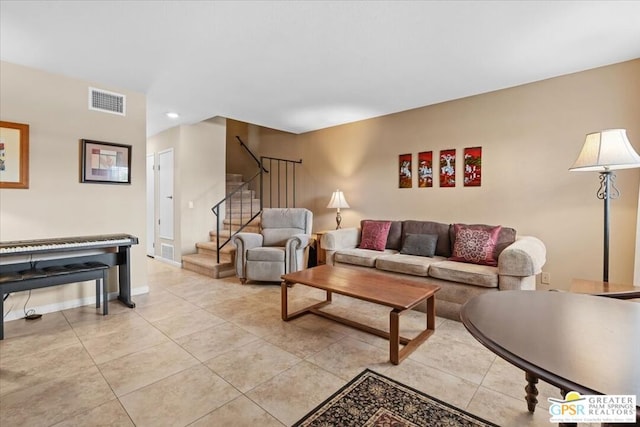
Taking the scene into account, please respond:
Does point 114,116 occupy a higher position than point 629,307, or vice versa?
point 114,116

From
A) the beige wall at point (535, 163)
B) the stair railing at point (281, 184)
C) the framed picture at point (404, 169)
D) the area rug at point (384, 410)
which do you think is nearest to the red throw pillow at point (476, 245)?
the beige wall at point (535, 163)

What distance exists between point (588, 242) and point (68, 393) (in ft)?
14.8

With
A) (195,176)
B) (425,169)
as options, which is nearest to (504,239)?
(425,169)

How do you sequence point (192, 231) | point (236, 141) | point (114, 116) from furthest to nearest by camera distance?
point (236, 141), point (192, 231), point (114, 116)

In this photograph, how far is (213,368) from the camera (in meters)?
2.03

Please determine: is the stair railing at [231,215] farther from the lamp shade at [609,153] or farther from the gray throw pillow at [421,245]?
the lamp shade at [609,153]

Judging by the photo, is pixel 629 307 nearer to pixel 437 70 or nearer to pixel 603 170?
pixel 603 170

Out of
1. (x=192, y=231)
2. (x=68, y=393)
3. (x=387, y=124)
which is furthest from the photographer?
(x=192, y=231)

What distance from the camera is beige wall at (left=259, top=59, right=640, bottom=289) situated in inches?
114

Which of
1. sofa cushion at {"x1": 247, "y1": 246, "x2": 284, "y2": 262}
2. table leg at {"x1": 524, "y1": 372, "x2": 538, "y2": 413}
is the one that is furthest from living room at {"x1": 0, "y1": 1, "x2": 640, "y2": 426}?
table leg at {"x1": 524, "y1": 372, "x2": 538, "y2": 413}

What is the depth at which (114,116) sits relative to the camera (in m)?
3.43

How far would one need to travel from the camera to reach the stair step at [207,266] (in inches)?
176

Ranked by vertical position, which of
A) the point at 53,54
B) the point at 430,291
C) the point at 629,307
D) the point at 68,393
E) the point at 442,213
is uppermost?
the point at 53,54

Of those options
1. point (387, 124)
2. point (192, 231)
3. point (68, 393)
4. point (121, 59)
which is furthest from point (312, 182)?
point (68, 393)
